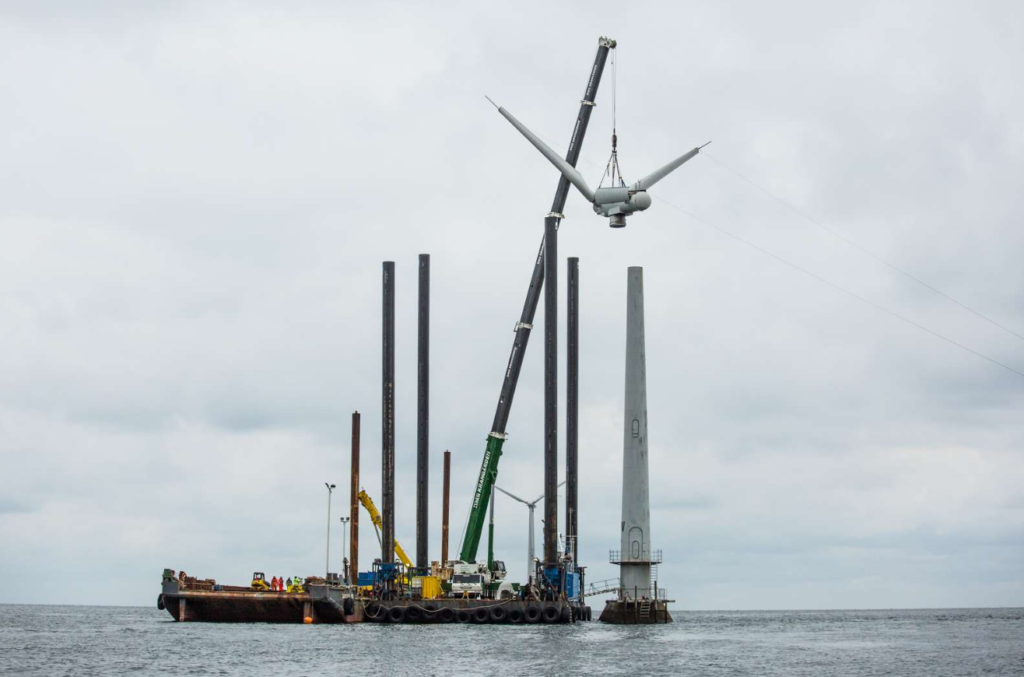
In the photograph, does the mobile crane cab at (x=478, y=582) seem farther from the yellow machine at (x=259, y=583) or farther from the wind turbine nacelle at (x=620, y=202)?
the wind turbine nacelle at (x=620, y=202)

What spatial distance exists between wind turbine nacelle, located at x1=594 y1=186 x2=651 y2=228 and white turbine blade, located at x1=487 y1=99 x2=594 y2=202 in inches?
137

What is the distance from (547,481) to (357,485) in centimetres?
1762

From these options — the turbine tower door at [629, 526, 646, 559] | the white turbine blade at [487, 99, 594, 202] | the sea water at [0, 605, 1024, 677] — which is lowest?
the sea water at [0, 605, 1024, 677]

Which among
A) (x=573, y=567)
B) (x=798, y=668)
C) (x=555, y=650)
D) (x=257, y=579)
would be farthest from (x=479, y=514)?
(x=798, y=668)

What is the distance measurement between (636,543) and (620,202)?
2497cm

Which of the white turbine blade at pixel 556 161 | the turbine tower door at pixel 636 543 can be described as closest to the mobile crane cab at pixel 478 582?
the turbine tower door at pixel 636 543

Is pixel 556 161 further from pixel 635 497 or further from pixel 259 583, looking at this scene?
pixel 259 583

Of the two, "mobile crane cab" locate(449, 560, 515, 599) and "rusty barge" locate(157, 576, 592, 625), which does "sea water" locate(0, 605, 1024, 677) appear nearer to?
"rusty barge" locate(157, 576, 592, 625)

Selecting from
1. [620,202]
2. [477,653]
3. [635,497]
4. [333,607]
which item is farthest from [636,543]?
[333,607]

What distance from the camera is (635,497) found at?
99.6 metres

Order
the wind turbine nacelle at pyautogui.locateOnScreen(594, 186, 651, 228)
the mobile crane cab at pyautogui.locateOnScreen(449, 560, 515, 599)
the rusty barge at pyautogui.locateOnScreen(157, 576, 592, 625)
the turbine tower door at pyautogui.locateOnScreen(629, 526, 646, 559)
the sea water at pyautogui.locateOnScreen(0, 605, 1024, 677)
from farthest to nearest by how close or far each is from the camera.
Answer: the mobile crane cab at pyautogui.locateOnScreen(449, 560, 515, 599)
the rusty barge at pyautogui.locateOnScreen(157, 576, 592, 625)
the turbine tower door at pyautogui.locateOnScreen(629, 526, 646, 559)
the wind turbine nacelle at pyautogui.locateOnScreen(594, 186, 651, 228)
the sea water at pyautogui.locateOnScreen(0, 605, 1024, 677)

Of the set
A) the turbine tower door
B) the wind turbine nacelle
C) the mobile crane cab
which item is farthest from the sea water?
the wind turbine nacelle

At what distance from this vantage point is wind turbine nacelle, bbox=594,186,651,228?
90.1 meters

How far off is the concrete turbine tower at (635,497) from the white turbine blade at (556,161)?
29.9 ft
